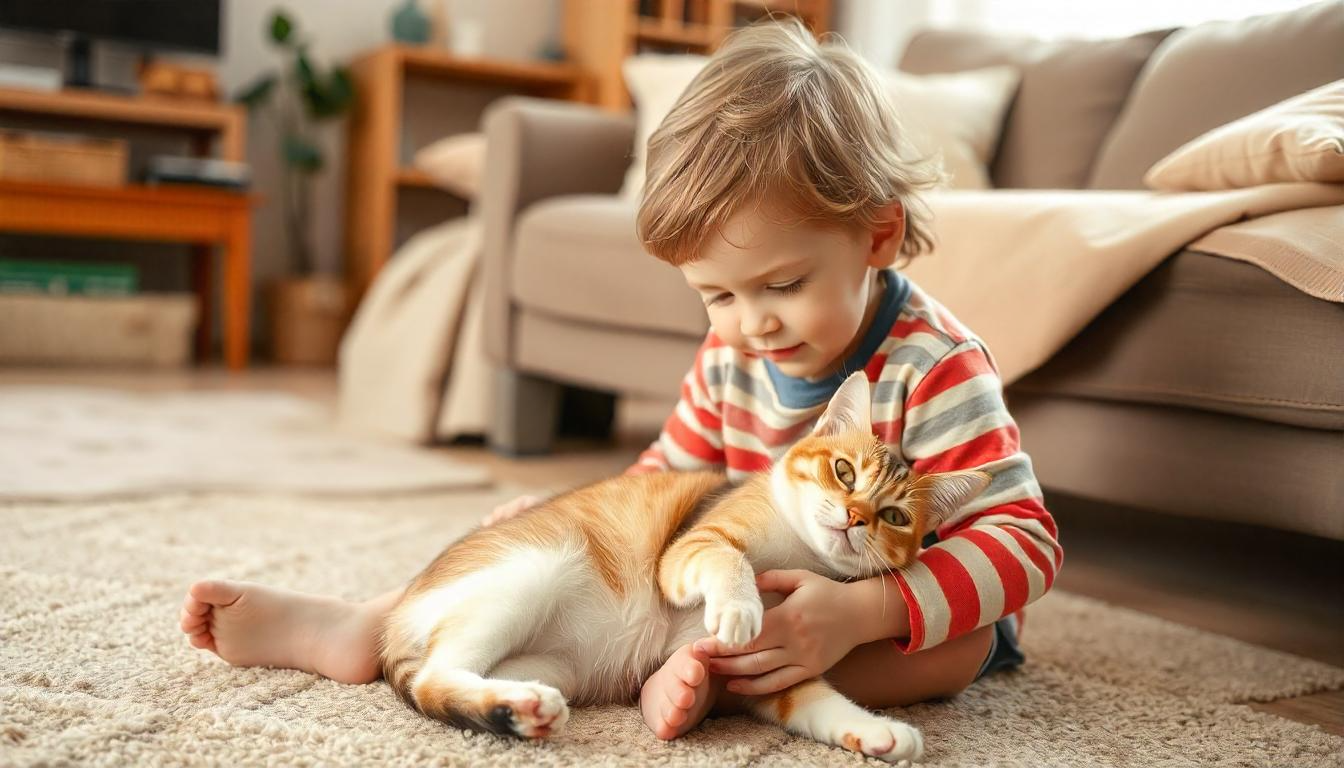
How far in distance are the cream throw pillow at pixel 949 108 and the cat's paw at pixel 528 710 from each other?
5.12 feet

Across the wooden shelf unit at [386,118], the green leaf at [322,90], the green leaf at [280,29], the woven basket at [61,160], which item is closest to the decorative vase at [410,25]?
the wooden shelf unit at [386,118]

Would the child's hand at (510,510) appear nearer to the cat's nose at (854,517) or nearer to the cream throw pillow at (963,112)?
the cat's nose at (854,517)

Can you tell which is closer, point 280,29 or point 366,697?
point 366,697

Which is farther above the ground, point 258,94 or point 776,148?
point 776,148

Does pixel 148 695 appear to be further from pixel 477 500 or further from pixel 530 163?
pixel 530 163

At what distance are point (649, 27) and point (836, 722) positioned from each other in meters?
4.07

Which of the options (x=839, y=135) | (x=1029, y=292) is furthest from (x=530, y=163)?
(x=839, y=135)

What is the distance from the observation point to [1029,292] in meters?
1.65

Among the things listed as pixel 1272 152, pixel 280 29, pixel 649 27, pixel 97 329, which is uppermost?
pixel 649 27

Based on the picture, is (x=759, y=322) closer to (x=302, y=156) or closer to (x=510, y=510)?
(x=510, y=510)

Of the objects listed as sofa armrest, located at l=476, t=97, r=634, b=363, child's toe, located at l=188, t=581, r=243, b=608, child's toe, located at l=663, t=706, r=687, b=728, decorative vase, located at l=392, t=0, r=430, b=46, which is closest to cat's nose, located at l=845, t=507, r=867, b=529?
child's toe, located at l=663, t=706, r=687, b=728

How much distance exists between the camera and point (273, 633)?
1.15 m

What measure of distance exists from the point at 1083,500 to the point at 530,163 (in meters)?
1.45

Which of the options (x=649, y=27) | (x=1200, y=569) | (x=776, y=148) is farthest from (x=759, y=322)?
(x=649, y=27)
